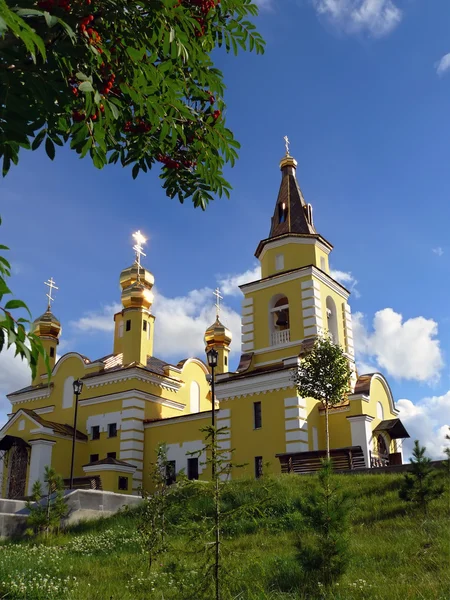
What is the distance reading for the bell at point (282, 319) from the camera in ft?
87.7

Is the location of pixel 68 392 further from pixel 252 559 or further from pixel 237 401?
pixel 252 559

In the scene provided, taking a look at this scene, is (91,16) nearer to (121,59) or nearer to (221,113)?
(121,59)

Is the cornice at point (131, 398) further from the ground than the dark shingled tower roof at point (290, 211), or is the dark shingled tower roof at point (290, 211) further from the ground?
the dark shingled tower roof at point (290, 211)

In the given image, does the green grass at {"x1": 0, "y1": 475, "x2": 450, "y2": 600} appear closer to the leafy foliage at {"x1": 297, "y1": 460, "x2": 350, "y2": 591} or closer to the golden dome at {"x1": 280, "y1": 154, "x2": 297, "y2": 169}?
the leafy foliage at {"x1": 297, "y1": 460, "x2": 350, "y2": 591}

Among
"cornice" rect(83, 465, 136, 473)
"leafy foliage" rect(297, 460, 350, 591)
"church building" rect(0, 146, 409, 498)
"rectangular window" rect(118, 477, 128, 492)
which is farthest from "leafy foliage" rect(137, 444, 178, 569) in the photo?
"rectangular window" rect(118, 477, 128, 492)

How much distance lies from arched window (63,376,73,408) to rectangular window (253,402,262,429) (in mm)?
11476

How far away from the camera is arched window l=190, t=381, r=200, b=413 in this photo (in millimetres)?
33094

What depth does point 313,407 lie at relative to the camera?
24062mm

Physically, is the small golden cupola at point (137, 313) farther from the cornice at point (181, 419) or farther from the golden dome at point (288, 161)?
the golden dome at point (288, 161)

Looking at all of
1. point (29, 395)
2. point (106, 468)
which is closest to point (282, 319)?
point (106, 468)

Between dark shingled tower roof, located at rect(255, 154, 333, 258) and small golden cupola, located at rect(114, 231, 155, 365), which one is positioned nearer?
dark shingled tower roof, located at rect(255, 154, 333, 258)

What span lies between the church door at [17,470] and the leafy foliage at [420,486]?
20.4 meters

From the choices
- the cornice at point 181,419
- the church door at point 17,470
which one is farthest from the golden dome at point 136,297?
the church door at point 17,470

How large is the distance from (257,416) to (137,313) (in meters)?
9.84
